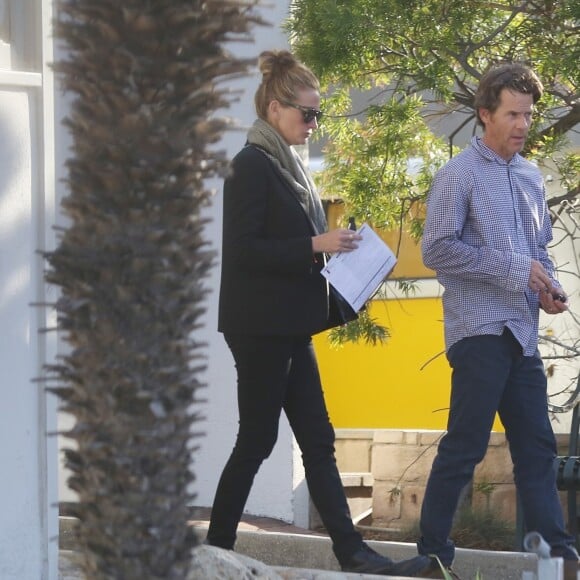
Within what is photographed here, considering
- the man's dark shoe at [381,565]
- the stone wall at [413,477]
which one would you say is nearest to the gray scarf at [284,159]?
the man's dark shoe at [381,565]

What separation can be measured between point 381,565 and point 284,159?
1.55 m

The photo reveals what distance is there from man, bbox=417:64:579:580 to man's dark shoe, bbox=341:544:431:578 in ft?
0.40

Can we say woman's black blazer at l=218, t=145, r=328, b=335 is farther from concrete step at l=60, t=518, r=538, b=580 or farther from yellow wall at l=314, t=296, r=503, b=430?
yellow wall at l=314, t=296, r=503, b=430

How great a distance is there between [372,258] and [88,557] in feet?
7.78

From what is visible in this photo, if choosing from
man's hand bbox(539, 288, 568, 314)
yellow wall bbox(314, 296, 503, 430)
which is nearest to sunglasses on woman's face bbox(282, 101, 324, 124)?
man's hand bbox(539, 288, 568, 314)

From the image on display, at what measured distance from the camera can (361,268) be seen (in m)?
4.87

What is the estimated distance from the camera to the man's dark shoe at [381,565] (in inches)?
192

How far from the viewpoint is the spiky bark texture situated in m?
2.56

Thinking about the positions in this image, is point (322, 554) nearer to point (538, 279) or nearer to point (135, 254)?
point (538, 279)

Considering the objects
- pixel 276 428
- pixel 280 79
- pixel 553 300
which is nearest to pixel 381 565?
pixel 276 428

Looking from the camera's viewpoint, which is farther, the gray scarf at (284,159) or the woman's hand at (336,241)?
the gray scarf at (284,159)

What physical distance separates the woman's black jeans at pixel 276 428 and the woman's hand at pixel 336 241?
0.36 metres

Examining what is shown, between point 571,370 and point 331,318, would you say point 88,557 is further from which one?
point 571,370

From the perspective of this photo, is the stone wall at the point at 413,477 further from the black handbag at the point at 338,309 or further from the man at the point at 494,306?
the black handbag at the point at 338,309
